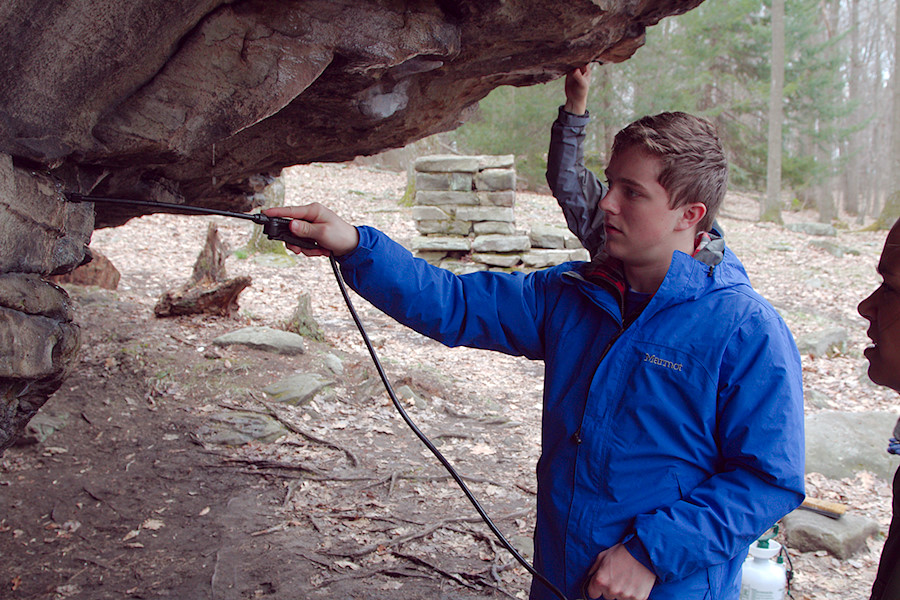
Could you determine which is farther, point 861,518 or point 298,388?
point 298,388

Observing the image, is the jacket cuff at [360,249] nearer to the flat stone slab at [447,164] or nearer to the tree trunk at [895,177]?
the flat stone slab at [447,164]

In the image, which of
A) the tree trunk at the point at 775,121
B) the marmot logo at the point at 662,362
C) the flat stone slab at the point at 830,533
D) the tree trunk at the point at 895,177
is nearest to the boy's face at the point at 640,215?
the marmot logo at the point at 662,362

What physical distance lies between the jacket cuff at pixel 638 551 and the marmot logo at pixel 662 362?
0.44 metres

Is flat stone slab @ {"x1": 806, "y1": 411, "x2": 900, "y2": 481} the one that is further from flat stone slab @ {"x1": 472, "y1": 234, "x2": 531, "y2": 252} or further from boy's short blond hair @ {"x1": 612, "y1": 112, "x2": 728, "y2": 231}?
flat stone slab @ {"x1": 472, "y1": 234, "x2": 531, "y2": 252}

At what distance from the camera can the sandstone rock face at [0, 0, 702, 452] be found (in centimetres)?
192

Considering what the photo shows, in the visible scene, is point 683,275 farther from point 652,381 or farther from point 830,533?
point 830,533

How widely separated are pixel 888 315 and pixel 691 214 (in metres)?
0.76

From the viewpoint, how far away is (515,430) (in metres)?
5.60

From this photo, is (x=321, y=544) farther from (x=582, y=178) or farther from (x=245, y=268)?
(x=245, y=268)

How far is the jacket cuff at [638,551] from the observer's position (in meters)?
1.64

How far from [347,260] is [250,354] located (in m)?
4.26

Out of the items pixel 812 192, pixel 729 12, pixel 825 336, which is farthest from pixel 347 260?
pixel 812 192

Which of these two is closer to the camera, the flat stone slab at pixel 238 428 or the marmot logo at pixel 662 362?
the marmot logo at pixel 662 362

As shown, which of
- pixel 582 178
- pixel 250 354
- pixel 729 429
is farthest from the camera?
pixel 250 354
